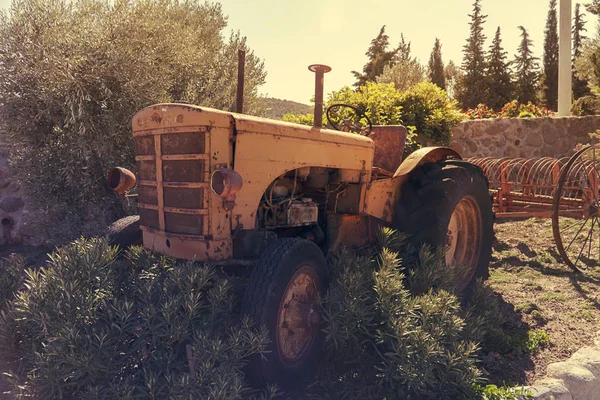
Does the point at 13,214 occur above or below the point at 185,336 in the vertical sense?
above

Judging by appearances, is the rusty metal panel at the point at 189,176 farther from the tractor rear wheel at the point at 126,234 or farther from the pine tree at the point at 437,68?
the pine tree at the point at 437,68

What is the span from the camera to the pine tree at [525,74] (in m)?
27.3

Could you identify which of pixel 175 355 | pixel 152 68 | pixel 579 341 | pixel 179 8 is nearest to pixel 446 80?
pixel 179 8

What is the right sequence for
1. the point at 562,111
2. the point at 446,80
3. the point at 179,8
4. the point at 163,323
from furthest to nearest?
the point at 446,80 → the point at 562,111 → the point at 179,8 → the point at 163,323

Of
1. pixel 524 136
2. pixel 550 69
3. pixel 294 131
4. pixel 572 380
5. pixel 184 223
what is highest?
pixel 550 69

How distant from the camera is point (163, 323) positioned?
2.44 metres

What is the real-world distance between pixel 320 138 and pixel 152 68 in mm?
4806

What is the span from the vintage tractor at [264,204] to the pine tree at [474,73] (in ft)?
81.9

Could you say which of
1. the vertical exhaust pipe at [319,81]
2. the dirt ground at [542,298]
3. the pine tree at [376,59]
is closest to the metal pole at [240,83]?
the vertical exhaust pipe at [319,81]

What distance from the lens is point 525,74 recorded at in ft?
95.5

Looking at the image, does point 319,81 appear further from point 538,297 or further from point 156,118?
point 538,297

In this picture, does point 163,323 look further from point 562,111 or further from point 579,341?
point 562,111

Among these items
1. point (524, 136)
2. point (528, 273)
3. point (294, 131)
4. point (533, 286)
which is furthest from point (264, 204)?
point (524, 136)

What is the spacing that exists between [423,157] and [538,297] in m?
1.83
